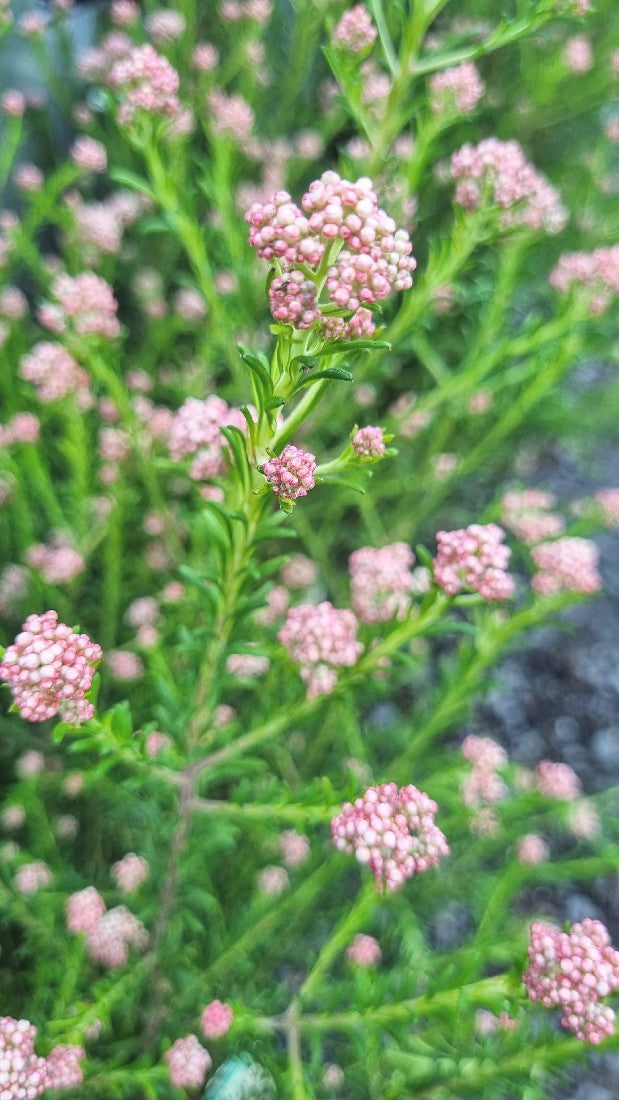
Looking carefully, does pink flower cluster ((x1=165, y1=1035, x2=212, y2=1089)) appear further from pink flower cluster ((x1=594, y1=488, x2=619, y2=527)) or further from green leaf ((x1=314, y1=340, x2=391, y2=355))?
pink flower cluster ((x1=594, y1=488, x2=619, y2=527))

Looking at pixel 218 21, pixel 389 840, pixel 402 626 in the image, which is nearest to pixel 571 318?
pixel 402 626

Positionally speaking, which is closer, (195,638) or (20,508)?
(195,638)

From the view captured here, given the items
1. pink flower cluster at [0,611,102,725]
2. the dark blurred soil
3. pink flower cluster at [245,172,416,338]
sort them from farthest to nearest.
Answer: the dark blurred soil
pink flower cluster at [0,611,102,725]
pink flower cluster at [245,172,416,338]

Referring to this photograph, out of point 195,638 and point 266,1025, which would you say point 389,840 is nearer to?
point 195,638

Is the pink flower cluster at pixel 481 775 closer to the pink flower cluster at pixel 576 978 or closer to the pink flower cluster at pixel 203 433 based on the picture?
the pink flower cluster at pixel 576 978

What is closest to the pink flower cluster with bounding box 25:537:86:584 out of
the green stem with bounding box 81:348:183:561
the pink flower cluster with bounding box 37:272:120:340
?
the green stem with bounding box 81:348:183:561

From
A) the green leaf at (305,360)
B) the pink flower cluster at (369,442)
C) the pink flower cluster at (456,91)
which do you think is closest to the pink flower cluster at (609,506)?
the pink flower cluster at (456,91)
